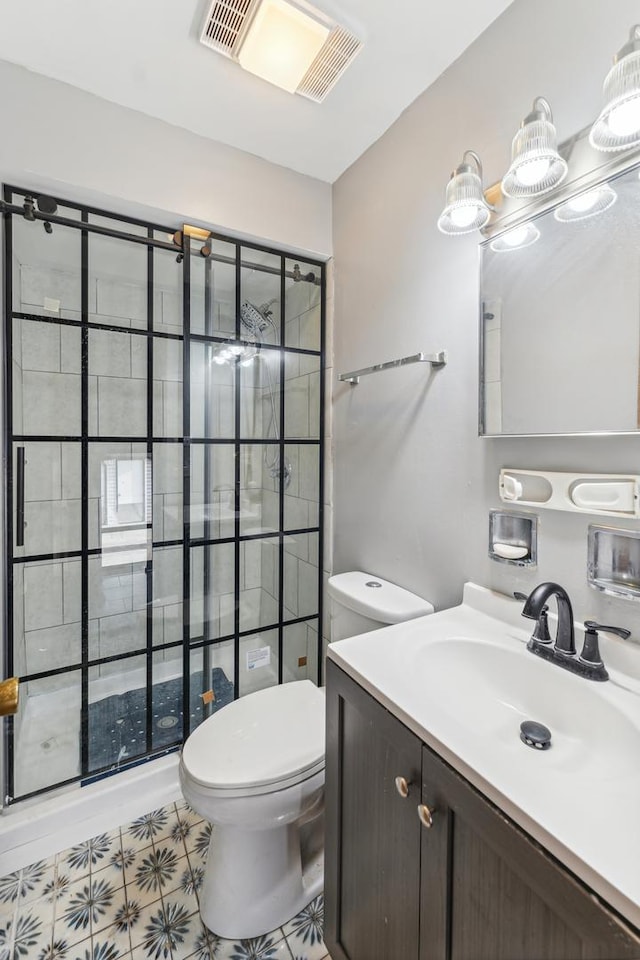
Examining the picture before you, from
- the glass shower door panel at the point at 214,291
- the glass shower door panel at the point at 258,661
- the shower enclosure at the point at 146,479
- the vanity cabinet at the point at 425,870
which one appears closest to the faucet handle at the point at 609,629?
the vanity cabinet at the point at 425,870

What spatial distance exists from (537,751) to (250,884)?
905mm

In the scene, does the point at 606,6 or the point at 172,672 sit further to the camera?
the point at 172,672

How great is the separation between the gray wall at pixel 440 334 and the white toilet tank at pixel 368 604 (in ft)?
0.18

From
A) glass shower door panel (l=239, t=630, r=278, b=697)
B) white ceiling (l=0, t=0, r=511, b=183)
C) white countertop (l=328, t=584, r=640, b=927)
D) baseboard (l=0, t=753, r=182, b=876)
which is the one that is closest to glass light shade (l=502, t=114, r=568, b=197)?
white ceiling (l=0, t=0, r=511, b=183)

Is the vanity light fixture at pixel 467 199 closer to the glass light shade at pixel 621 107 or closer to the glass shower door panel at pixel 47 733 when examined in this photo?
the glass light shade at pixel 621 107

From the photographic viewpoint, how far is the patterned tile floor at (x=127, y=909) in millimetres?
1088

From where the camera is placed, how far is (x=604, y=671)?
0.84 m

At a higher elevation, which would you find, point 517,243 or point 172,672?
point 517,243

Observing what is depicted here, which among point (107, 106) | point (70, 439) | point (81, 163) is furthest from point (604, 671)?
point (107, 106)

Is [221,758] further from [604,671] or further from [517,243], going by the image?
[517,243]

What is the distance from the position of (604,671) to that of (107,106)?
6.87 feet

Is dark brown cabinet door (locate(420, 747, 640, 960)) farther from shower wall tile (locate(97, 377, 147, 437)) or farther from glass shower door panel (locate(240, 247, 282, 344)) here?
glass shower door panel (locate(240, 247, 282, 344))

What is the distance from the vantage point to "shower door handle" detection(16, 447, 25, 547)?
54.1 inches

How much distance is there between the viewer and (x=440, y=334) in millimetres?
1292
